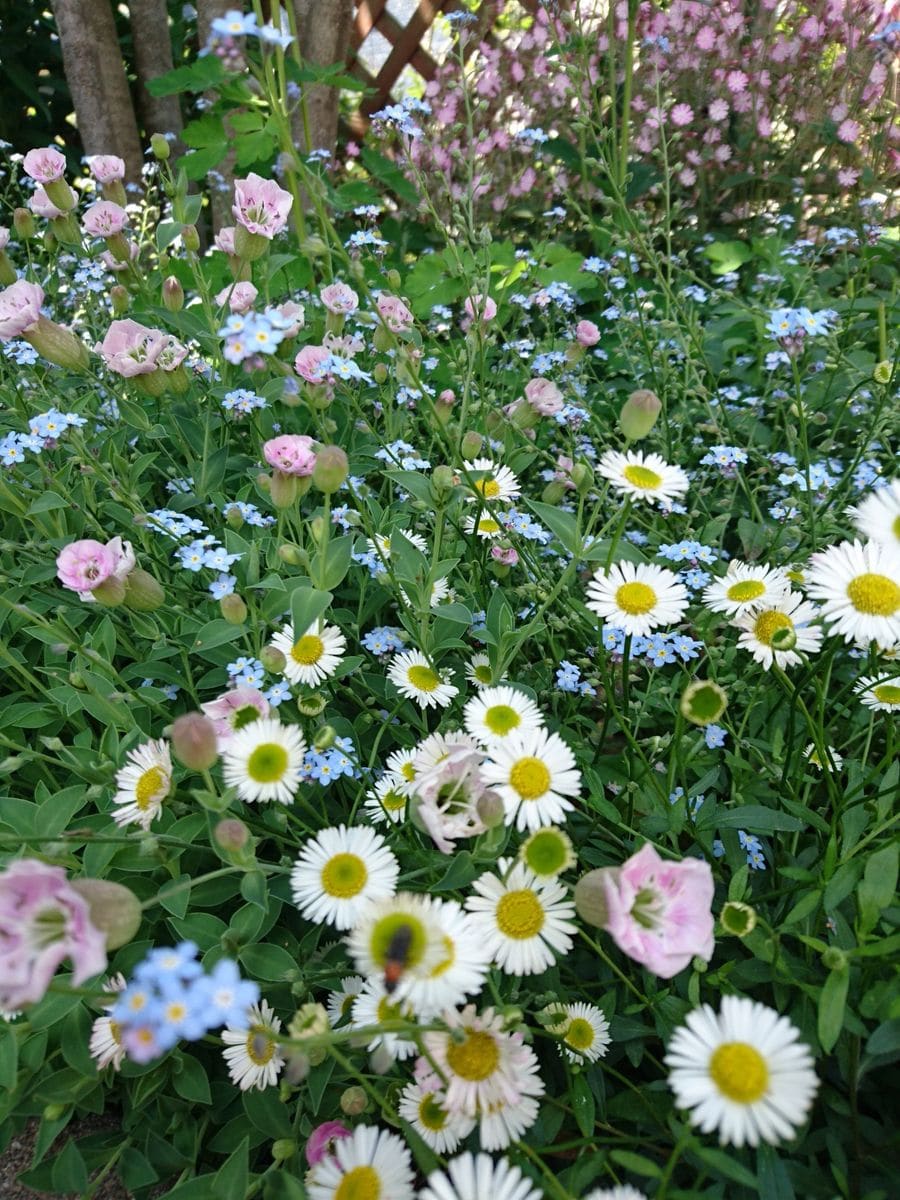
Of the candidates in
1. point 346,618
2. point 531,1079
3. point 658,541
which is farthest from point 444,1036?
point 658,541

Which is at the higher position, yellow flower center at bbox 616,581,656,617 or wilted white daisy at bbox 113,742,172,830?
yellow flower center at bbox 616,581,656,617

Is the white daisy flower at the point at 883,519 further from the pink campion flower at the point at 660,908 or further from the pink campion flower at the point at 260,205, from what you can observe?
the pink campion flower at the point at 260,205

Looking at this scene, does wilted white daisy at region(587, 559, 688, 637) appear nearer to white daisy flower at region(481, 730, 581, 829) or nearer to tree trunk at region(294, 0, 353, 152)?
white daisy flower at region(481, 730, 581, 829)

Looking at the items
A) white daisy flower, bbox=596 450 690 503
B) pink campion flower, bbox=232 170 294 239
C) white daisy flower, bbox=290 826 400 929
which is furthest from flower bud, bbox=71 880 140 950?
pink campion flower, bbox=232 170 294 239

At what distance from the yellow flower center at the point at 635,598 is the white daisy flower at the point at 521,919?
326 millimetres

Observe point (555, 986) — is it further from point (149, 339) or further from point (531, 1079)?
point (149, 339)

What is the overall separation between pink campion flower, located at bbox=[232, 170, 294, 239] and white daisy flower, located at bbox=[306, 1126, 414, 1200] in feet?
3.62

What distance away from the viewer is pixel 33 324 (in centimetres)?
115

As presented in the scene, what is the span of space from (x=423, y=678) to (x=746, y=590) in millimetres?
385

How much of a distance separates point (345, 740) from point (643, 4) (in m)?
2.65

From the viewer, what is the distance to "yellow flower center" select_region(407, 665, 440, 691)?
3.38 feet

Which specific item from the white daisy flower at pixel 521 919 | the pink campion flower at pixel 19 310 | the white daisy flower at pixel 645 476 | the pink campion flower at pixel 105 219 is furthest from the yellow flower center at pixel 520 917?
the pink campion flower at pixel 105 219

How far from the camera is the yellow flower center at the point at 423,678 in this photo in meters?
1.03

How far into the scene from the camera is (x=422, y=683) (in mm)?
1031
